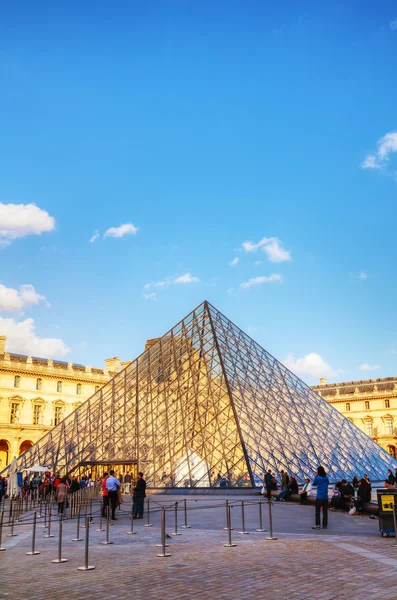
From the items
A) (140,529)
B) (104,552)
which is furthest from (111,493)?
(104,552)

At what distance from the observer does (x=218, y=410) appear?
79.4 feet

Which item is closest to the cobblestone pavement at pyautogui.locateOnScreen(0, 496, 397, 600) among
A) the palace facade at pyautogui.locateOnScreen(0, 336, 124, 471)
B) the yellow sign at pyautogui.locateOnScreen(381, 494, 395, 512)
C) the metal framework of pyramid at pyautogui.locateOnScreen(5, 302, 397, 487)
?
the yellow sign at pyautogui.locateOnScreen(381, 494, 395, 512)

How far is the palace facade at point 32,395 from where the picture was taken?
52094 mm

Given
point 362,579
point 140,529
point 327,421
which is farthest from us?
point 327,421

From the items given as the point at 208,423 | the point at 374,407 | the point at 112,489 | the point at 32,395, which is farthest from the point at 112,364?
the point at 112,489

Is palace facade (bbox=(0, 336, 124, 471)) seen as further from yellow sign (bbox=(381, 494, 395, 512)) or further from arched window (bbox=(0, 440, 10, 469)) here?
yellow sign (bbox=(381, 494, 395, 512))

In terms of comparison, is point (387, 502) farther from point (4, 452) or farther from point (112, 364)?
point (112, 364)

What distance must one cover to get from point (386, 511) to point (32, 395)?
4862 centimetres

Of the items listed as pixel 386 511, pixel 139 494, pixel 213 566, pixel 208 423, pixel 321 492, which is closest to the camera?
pixel 213 566

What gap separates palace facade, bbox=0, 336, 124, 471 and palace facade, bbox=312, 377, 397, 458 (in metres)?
33.0

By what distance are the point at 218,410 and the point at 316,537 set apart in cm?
1402

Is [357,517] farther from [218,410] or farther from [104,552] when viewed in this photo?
[218,410]

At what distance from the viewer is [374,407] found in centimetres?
7075

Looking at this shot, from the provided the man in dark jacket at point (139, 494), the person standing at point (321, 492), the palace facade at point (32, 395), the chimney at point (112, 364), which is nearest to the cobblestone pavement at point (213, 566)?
the person standing at point (321, 492)
